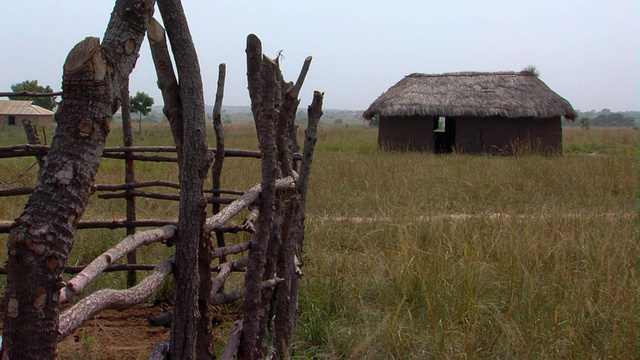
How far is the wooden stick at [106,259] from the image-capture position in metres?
A: 1.33

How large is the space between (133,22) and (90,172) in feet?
1.20

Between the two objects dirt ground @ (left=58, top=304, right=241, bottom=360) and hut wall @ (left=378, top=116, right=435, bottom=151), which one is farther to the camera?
hut wall @ (left=378, top=116, right=435, bottom=151)

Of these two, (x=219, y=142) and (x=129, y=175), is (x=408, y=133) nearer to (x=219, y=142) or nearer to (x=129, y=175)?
(x=129, y=175)

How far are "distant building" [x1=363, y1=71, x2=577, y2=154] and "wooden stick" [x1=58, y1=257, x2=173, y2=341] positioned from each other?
11.7 metres

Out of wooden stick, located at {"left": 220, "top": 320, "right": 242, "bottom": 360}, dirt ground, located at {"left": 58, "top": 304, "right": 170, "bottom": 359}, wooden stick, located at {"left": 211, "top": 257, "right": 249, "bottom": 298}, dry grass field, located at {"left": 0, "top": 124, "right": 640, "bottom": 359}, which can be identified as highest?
wooden stick, located at {"left": 211, "top": 257, "right": 249, "bottom": 298}

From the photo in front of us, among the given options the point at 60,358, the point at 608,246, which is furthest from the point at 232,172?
the point at 60,358

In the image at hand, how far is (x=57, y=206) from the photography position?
1.15 metres

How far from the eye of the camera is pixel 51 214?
1139mm

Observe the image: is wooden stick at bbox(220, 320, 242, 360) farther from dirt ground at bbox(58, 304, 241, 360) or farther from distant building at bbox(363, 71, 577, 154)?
distant building at bbox(363, 71, 577, 154)

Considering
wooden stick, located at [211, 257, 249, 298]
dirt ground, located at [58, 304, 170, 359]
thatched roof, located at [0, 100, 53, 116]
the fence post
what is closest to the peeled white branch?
wooden stick, located at [211, 257, 249, 298]

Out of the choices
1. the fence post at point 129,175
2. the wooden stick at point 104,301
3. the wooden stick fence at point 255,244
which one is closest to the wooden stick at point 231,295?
the wooden stick fence at point 255,244

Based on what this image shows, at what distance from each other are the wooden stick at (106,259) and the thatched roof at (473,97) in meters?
12.5

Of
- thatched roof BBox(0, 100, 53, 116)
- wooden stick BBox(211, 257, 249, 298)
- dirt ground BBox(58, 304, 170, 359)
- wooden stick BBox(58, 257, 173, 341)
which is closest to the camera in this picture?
wooden stick BBox(58, 257, 173, 341)

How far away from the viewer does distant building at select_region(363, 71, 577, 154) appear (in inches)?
534
